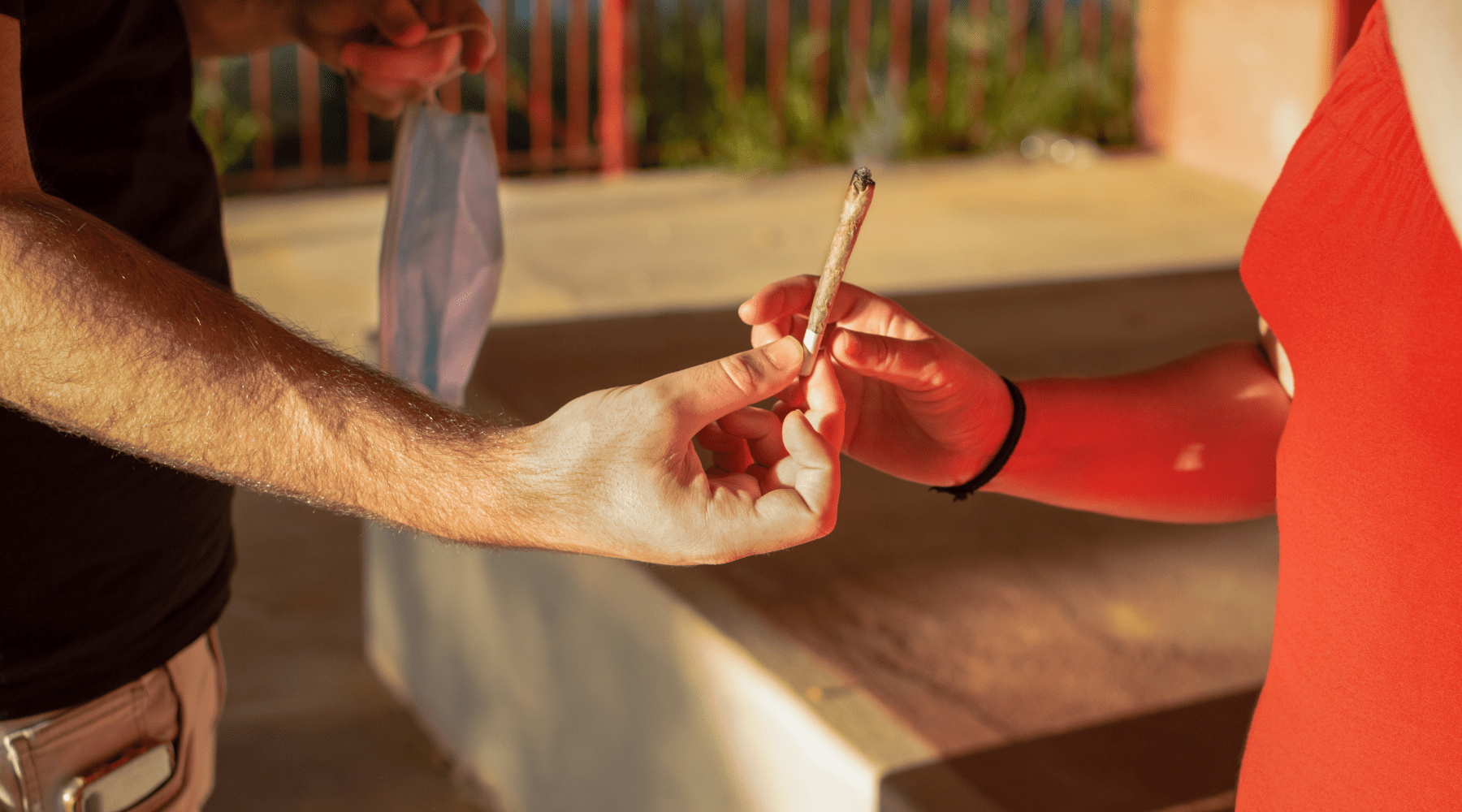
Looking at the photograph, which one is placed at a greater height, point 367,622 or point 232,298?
point 232,298

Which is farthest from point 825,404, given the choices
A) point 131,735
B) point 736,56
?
point 736,56

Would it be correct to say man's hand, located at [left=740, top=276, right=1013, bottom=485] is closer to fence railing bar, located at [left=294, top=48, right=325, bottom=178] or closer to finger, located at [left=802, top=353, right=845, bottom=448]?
finger, located at [left=802, top=353, right=845, bottom=448]

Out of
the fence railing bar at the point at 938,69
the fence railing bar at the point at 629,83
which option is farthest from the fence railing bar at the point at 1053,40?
the fence railing bar at the point at 629,83

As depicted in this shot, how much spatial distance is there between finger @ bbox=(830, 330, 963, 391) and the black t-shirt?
67 cm

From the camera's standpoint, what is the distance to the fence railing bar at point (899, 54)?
662 cm

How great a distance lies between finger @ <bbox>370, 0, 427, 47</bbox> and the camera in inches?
60.2

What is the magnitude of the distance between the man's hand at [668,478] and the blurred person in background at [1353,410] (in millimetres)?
120

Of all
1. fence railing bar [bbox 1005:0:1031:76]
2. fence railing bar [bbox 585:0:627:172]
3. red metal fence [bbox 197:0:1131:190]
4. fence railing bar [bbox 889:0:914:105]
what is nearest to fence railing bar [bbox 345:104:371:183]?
red metal fence [bbox 197:0:1131:190]

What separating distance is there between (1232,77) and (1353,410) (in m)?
5.39

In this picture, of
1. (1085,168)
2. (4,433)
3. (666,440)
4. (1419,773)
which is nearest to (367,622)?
(4,433)

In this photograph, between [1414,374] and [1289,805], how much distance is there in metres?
0.34

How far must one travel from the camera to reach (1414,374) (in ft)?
2.82

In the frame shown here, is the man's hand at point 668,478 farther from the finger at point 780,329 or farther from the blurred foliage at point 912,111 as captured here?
the blurred foliage at point 912,111

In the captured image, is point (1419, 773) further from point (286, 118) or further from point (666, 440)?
point (286, 118)
